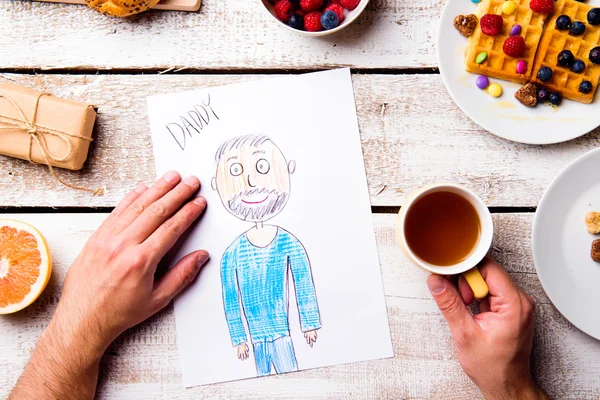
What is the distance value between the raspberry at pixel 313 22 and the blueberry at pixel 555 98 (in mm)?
464

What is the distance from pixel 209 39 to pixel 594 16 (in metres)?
0.75

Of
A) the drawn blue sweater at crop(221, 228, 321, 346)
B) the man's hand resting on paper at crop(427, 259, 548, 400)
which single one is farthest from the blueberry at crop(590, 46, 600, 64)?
the drawn blue sweater at crop(221, 228, 321, 346)

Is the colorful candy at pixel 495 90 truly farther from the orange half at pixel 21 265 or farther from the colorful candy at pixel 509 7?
the orange half at pixel 21 265

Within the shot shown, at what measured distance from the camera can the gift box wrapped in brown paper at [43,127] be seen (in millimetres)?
1001

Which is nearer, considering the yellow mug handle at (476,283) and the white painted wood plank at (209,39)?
the yellow mug handle at (476,283)

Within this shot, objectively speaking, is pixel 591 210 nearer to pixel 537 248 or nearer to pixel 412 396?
pixel 537 248

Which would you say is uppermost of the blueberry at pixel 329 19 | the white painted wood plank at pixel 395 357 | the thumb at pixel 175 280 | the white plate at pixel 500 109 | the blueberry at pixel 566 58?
the blueberry at pixel 329 19

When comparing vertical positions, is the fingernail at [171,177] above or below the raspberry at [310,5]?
below

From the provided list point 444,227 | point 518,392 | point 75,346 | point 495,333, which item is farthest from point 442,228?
point 75,346

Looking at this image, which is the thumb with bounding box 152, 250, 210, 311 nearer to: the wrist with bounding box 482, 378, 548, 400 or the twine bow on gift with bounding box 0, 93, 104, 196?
the twine bow on gift with bounding box 0, 93, 104, 196

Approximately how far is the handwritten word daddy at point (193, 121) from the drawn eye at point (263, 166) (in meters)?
0.13

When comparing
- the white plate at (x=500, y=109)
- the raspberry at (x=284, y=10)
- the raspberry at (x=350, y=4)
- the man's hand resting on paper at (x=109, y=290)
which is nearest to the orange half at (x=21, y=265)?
the man's hand resting on paper at (x=109, y=290)

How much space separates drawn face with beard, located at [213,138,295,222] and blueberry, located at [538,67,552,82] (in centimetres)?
51

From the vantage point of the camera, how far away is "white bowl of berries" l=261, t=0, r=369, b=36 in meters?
0.98
